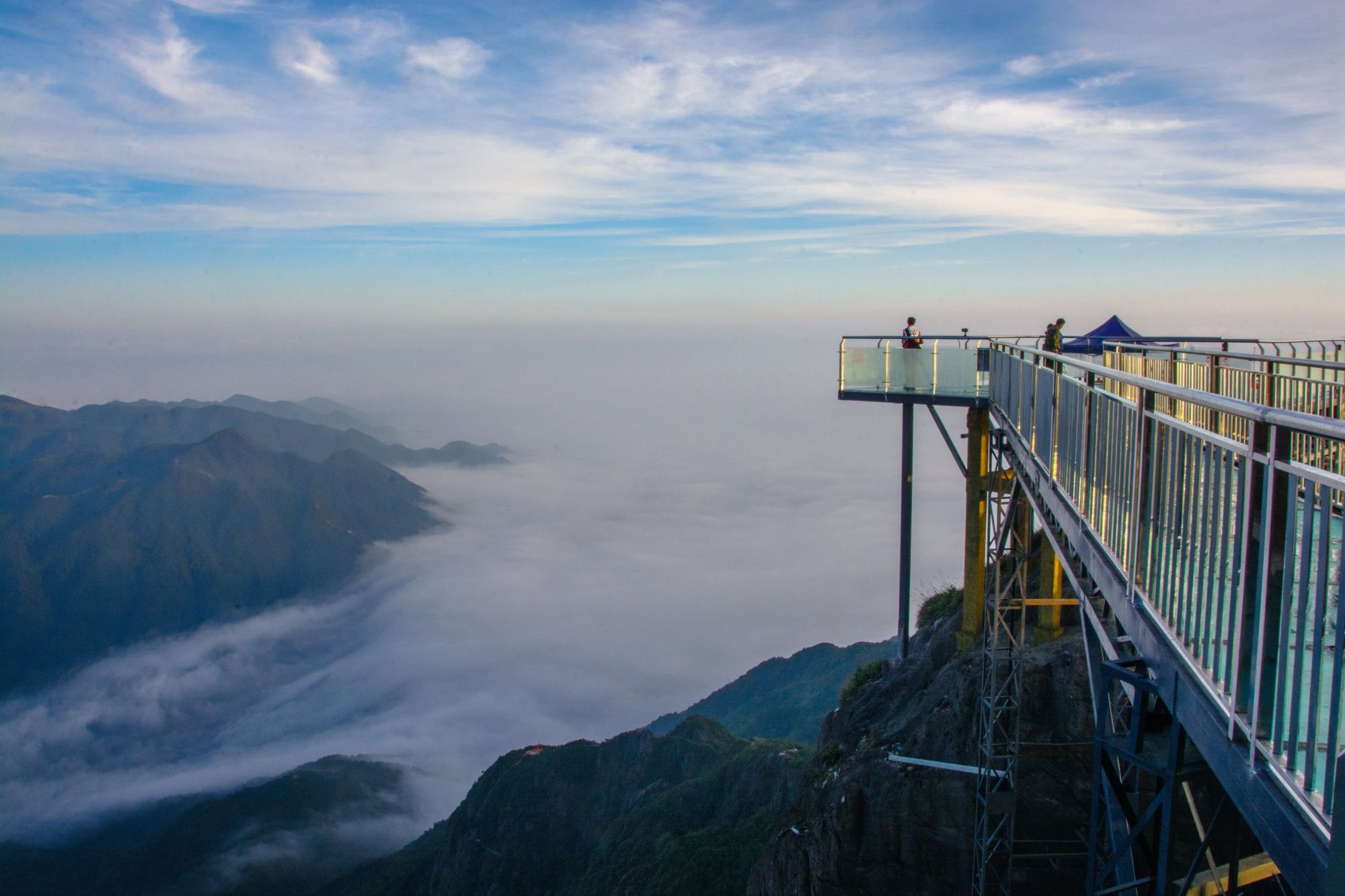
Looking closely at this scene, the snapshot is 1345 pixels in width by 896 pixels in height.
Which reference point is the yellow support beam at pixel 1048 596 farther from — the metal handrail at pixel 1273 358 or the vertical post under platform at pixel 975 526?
the metal handrail at pixel 1273 358

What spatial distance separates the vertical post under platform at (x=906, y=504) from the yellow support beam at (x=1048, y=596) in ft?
12.5

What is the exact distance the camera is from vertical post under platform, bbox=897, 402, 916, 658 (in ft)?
62.1

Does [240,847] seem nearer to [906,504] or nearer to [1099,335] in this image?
[906,504]

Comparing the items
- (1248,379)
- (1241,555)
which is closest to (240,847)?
(1248,379)

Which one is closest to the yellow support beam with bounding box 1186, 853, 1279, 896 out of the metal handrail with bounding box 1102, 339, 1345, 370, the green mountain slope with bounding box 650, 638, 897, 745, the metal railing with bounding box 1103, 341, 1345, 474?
the metal railing with bounding box 1103, 341, 1345, 474

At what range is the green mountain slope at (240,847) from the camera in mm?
98750

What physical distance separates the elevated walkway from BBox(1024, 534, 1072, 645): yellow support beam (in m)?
6.87

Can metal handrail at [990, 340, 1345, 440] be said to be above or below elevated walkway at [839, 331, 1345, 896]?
above

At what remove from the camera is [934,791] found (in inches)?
596

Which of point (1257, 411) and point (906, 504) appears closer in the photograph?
point (1257, 411)

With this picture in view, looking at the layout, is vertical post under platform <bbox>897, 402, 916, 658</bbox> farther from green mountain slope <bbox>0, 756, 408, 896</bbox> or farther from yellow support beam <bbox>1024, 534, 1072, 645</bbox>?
green mountain slope <bbox>0, 756, 408, 896</bbox>

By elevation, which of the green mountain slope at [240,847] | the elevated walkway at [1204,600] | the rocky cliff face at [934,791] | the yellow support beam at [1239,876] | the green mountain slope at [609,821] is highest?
the elevated walkway at [1204,600]

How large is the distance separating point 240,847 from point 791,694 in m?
72.3

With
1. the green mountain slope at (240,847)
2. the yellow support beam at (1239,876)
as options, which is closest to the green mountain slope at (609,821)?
the green mountain slope at (240,847)
